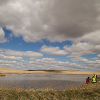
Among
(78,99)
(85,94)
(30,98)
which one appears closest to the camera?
(78,99)

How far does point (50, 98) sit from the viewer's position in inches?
422

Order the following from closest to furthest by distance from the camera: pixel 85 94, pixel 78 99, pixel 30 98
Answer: pixel 78 99 < pixel 30 98 < pixel 85 94

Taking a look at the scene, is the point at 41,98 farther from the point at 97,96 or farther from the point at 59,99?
the point at 97,96

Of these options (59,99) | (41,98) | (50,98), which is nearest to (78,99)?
(59,99)

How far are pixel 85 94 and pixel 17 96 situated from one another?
7705mm

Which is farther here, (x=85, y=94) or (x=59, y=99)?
(x=85, y=94)

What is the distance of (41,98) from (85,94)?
200 inches

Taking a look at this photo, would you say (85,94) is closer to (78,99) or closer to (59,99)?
(78,99)

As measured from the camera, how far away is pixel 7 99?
34.3 ft

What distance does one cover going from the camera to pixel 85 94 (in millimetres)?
11734

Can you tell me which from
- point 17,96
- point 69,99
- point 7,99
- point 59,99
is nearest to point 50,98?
point 59,99

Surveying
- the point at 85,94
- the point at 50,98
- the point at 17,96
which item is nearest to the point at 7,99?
the point at 17,96

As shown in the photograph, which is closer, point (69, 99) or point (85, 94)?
point (69, 99)

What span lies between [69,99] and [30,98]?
13.4 feet
